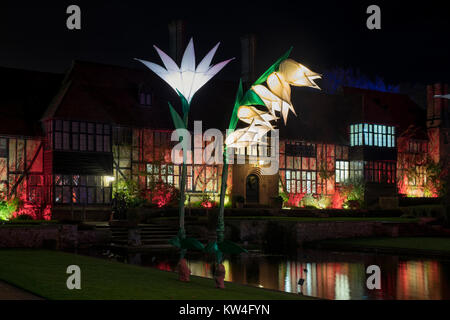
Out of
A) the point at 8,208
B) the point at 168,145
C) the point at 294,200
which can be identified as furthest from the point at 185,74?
the point at 294,200

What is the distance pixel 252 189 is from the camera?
41.5 meters

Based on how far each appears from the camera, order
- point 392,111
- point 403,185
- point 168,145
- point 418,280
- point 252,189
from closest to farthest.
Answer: point 418,280 < point 168,145 < point 252,189 < point 403,185 < point 392,111

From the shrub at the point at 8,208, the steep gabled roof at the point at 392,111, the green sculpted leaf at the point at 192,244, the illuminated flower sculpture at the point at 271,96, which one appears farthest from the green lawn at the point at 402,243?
the steep gabled roof at the point at 392,111

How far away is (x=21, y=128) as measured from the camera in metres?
34.5

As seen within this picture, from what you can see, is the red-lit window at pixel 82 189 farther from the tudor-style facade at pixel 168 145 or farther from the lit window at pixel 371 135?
the lit window at pixel 371 135

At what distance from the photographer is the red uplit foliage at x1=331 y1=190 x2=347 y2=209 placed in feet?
144

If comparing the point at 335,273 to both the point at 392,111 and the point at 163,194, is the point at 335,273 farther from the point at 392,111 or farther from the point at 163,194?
the point at 392,111

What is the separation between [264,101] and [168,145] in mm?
26785

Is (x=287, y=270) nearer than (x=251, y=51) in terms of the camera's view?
Yes

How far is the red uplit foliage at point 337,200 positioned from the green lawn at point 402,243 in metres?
16.8

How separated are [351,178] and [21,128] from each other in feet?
79.3
